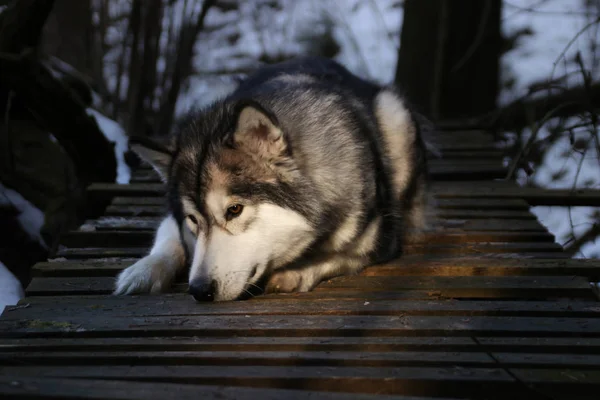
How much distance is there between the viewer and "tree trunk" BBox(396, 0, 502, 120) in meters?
8.62

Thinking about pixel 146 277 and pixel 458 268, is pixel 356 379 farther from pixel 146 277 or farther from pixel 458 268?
pixel 458 268

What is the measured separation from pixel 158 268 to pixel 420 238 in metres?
1.55

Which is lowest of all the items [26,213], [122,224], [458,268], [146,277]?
[26,213]

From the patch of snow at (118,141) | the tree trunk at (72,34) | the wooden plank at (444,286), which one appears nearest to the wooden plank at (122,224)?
the wooden plank at (444,286)

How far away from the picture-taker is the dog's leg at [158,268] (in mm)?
2855

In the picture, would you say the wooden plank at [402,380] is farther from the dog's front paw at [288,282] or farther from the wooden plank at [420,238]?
the wooden plank at [420,238]

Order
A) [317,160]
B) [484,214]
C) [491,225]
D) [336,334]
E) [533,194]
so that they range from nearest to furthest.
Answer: [336,334], [317,160], [491,225], [484,214], [533,194]

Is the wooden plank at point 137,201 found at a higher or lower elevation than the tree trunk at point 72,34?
higher

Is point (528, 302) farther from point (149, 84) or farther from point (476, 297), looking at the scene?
point (149, 84)

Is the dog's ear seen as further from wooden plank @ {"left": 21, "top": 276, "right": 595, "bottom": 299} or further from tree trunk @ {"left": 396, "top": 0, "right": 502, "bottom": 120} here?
tree trunk @ {"left": 396, "top": 0, "right": 502, "bottom": 120}

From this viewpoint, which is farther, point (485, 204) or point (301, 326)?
point (485, 204)

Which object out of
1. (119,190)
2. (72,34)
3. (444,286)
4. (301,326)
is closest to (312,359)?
(301,326)

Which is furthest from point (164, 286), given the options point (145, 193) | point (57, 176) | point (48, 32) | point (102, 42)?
point (48, 32)

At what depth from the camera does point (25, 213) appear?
4656 mm
